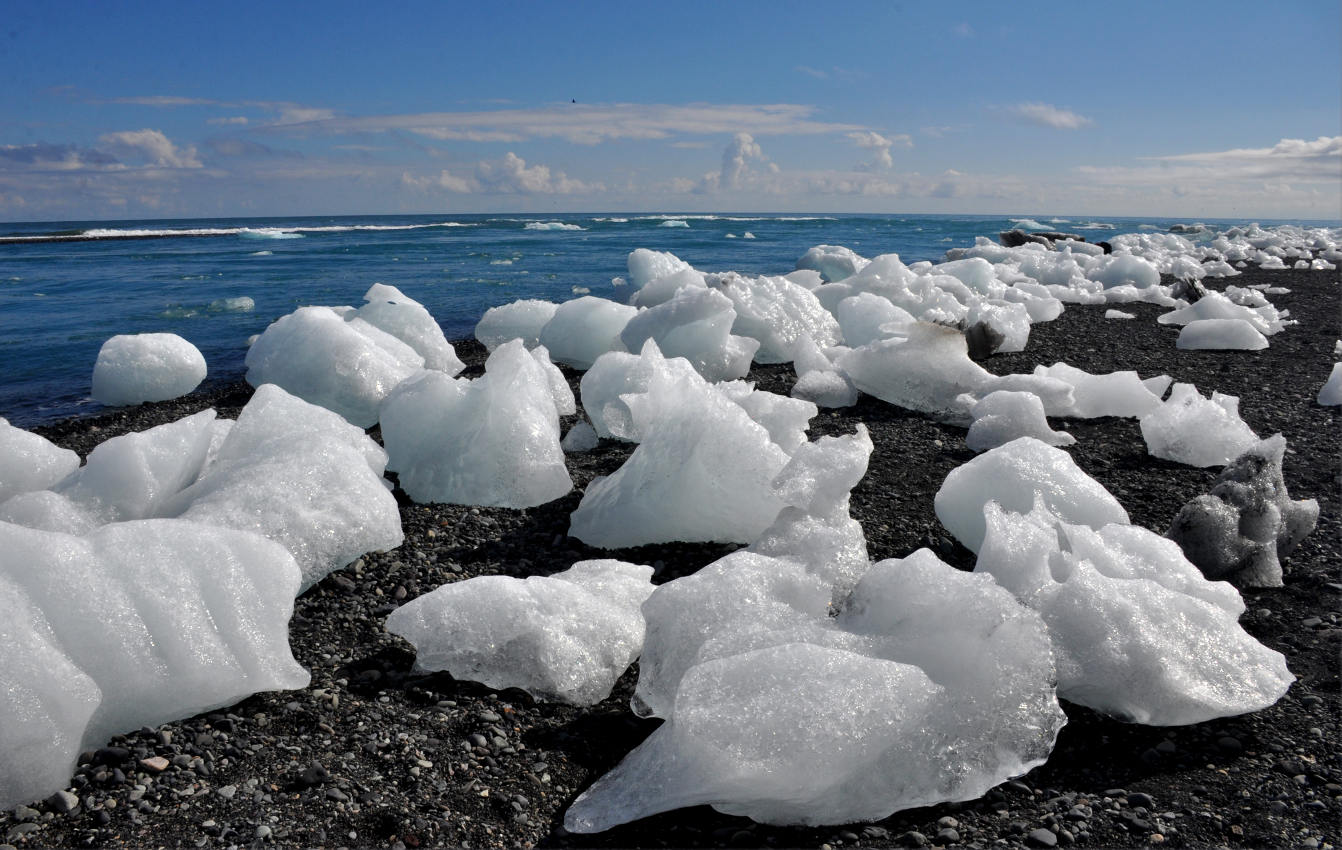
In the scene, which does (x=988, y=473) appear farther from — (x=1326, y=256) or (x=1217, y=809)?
(x=1326, y=256)

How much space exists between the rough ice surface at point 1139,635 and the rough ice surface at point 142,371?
5616 millimetres

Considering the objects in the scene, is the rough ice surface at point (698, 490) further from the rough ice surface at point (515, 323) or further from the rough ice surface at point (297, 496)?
the rough ice surface at point (515, 323)

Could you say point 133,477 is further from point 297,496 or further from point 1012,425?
point 1012,425

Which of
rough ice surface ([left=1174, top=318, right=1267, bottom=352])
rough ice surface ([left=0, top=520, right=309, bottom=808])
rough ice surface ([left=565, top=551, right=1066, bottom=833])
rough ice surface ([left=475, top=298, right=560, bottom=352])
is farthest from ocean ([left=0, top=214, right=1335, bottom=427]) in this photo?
rough ice surface ([left=1174, top=318, right=1267, bottom=352])

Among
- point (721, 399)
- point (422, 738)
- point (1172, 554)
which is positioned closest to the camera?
point (422, 738)

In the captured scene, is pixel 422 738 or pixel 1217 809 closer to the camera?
pixel 1217 809

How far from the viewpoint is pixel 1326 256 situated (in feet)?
52.5

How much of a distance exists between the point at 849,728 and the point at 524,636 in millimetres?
973

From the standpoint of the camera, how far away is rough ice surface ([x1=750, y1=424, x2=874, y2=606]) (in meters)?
2.82

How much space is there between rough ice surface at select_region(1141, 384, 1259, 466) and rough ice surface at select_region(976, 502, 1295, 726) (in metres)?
1.81

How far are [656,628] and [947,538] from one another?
1.56 meters

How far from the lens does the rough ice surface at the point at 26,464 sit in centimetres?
339

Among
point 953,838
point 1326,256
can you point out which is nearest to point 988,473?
point 953,838

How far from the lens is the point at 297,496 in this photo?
3.03m
